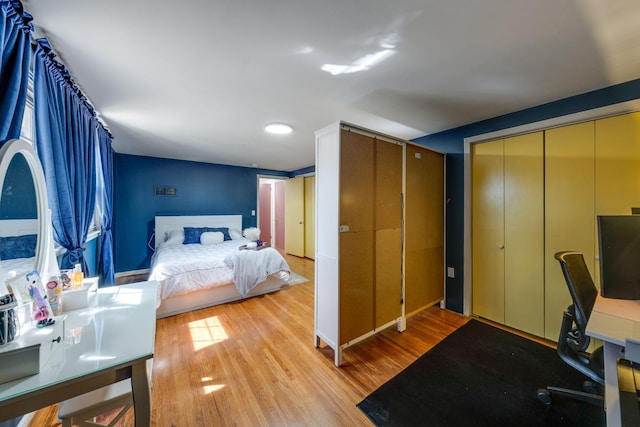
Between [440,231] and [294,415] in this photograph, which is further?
[440,231]

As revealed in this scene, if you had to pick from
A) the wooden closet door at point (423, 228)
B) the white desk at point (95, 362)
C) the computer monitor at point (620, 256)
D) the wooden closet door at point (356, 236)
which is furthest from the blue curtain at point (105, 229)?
the computer monitor at point (620, 256)

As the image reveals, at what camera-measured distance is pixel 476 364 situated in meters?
1.97

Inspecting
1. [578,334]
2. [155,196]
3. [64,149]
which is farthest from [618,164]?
[155,196]

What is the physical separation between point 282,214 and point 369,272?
5.13m

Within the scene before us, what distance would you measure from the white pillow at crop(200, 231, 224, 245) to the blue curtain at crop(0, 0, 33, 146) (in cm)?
337

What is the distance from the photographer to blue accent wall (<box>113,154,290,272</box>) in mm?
4258

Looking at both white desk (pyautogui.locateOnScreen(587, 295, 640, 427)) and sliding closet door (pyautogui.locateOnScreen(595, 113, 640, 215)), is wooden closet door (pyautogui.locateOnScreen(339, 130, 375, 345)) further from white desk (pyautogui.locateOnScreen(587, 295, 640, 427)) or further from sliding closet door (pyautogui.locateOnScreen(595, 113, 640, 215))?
sliding closet door (pyautogui.locateOnScreen(595, 113, 640, 215))

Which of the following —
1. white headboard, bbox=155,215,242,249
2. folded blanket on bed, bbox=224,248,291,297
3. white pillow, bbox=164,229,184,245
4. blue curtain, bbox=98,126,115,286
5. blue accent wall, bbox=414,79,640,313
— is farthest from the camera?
white headboard, bbox=155,215,242,249

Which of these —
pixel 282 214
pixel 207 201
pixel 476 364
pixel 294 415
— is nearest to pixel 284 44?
pixel 294 415

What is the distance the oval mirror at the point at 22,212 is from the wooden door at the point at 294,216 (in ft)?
14.9

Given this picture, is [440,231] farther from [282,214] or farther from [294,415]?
[282,214]

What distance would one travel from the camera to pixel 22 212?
135 centimetres

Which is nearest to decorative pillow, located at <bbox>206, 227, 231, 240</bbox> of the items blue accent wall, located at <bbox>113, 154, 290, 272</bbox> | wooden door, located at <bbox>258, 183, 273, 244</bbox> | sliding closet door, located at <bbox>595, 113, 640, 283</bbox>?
blue accent wall, located at <bbox>113, 154, 290, 272</bbox>

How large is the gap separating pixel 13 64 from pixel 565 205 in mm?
4068
